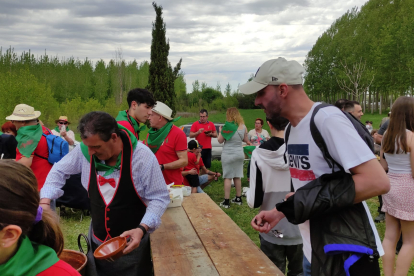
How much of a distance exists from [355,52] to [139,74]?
30.9 meters

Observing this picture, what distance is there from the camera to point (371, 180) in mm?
1499

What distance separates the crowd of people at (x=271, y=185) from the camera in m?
1.28

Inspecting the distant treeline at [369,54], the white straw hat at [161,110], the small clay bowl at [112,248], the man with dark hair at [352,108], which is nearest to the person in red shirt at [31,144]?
the white straw hat at [161,110]

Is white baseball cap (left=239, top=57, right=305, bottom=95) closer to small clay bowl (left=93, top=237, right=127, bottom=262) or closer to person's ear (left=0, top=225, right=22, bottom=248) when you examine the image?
small clay bowl (left=93, top=237, right=127, bottom=262)

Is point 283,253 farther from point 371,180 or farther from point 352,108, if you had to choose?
point 352,108

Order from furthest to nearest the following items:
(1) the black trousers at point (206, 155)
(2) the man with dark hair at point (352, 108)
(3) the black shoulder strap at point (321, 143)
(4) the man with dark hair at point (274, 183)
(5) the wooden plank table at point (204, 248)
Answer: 1. (1) the black trousers at point (206, 155)
2. (2) the man with dark hair at point (352, 108)
3. (4) the man with dark hair at point (274, 183)
4. (5) the wooden plank table at point (204, 248)
5. (3) the black shoulder strap at point (321, 143)

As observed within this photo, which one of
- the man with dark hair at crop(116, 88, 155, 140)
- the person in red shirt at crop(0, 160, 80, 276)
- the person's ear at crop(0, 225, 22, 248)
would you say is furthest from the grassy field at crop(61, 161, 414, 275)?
the person's ear at crop(0, 225, 22, 248)

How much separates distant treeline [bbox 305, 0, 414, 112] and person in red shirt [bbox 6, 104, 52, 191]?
3346cm

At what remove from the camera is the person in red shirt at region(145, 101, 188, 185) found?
13.6 ft

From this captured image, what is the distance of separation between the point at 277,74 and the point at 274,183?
4.54 feet

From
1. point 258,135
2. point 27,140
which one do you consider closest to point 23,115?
point 27,140

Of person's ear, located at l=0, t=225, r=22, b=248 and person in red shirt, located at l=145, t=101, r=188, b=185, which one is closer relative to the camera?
person's ear, located at l=0, t=225, r=22, b=248

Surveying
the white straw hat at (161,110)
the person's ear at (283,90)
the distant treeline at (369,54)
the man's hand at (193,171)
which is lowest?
the man's hand at (193,171)

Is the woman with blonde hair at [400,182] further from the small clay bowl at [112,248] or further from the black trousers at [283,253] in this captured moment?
the small clay bowl at [112,248]
